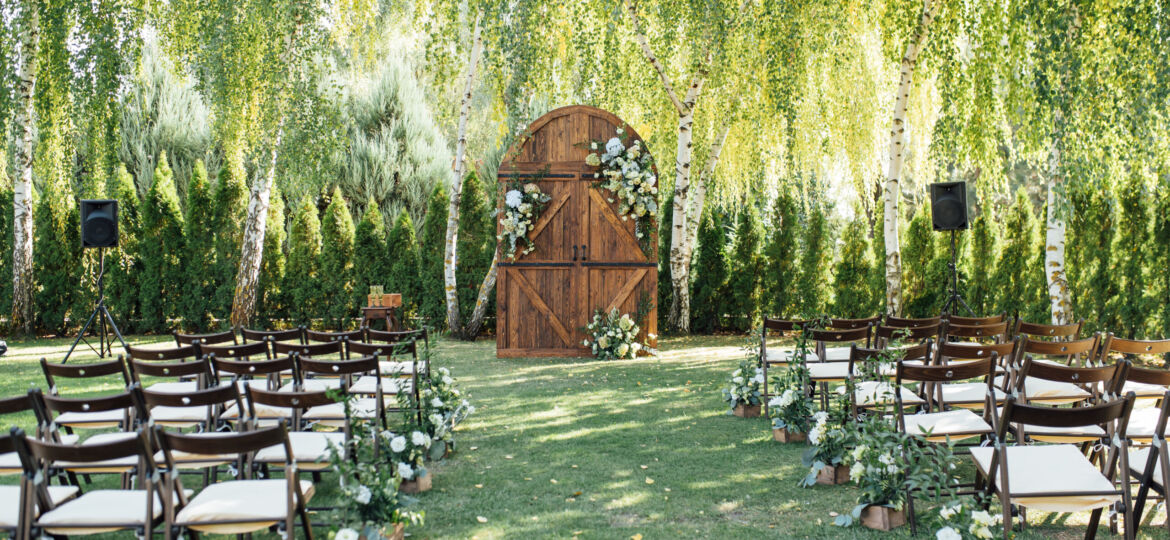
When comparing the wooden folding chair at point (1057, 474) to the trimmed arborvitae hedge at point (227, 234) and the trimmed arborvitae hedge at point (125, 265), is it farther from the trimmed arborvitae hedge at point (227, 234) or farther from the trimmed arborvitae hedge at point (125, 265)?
the trimmed arborvitae hedge at point (125, 265)

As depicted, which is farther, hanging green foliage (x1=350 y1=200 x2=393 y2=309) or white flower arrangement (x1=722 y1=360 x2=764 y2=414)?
hanging green foliage (x1=350 y1=200 x2=393 y2=309)

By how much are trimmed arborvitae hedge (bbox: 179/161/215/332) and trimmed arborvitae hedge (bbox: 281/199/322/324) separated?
108 centimetres

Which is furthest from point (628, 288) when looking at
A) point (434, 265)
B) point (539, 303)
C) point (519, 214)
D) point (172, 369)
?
point (172, 369)

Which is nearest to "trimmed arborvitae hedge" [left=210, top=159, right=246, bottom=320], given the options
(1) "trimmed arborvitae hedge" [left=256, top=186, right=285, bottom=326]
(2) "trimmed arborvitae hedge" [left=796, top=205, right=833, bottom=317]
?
(1) "trimmed arborvitae hedge" [left=256, top=186, right=285, bottom=326]

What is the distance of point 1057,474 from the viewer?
3.39 m

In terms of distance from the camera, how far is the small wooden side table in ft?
35.1

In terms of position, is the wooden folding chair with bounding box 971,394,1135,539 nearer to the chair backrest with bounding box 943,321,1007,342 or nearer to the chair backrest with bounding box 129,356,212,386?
the chair backrest with bounding box 943,321,1007,342

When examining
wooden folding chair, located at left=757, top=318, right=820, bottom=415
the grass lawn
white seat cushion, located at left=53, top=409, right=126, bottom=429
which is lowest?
the grass lawn

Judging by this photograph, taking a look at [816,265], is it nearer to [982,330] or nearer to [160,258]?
[982,330]

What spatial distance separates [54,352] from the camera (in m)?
9.73

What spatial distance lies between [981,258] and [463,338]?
6946mm

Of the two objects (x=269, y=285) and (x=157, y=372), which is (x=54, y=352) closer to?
(x=269, y=285)

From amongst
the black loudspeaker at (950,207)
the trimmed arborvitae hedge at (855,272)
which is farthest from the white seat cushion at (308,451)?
the trimmed arborvitae hedge at (855,272)

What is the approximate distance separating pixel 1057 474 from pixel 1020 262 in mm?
7731
